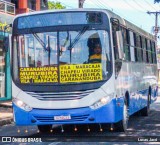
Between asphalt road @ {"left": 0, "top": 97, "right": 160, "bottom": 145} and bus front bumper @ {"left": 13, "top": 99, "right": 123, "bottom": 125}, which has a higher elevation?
bus front bumper @ {"left": 13, "top": 99, "right": 123, "bottom": 125}

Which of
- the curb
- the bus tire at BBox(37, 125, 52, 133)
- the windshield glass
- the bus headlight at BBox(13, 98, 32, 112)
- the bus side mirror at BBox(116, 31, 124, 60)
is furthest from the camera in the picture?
the curb

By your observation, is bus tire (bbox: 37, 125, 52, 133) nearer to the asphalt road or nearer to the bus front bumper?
the asphalt road

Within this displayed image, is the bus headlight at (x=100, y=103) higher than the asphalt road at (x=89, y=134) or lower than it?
higher

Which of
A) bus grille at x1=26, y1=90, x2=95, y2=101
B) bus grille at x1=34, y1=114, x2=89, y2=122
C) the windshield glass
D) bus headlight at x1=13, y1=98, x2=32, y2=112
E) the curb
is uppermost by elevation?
the windshield glass

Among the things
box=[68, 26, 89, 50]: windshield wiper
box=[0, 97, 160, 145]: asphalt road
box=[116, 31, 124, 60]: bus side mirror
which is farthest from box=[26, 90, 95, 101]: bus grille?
box=[116, 31, 124, 60]: bus side mirror

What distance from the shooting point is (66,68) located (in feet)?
37.8

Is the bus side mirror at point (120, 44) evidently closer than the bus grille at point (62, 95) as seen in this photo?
No

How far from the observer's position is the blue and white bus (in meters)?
11.4

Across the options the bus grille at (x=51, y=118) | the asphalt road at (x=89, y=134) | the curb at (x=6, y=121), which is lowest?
the asphalt road at (x=89, y=134)

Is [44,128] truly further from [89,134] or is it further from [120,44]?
[120,44]

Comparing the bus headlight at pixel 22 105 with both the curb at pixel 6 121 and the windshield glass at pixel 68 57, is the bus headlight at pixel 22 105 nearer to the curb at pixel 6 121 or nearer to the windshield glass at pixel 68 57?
the windshield glass at pixel 68 57

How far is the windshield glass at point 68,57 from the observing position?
1152 cm

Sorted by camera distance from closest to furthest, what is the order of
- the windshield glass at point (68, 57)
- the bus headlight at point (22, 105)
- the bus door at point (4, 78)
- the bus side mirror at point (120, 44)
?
the windshield glass at point (68, 57), the bus headlight at point (22, 105), the bus side mirror at point (120, 44), the bus door at point (4, 78)

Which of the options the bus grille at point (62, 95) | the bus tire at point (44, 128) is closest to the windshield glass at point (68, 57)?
the bus grille at point (62, 95)
